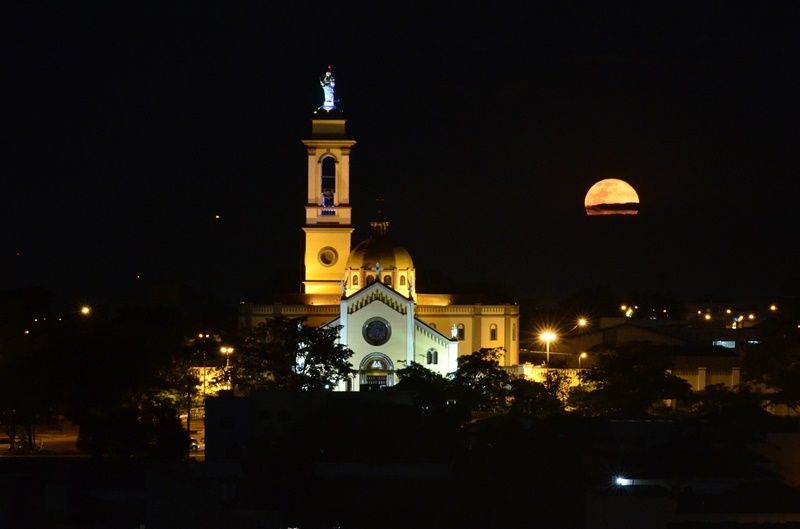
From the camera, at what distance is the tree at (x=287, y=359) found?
86875 millimetres

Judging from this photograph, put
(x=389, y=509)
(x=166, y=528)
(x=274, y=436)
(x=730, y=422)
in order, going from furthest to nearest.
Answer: (x=730, y=422), (x=274, y=436), (x=389, y=509), (x=166, y=528)

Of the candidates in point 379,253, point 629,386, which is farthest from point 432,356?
point 629,386

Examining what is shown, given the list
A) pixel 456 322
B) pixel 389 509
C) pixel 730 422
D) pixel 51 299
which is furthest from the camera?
pixel 51 299

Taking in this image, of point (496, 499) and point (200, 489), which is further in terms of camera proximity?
point (496, 499)

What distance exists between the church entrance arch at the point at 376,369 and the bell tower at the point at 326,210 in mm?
10772

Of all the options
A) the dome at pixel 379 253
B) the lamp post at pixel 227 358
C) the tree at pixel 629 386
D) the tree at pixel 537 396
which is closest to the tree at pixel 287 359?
the lamp post at pixel 227 358

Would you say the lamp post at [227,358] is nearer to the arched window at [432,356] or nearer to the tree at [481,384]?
the arched window at [432,356]

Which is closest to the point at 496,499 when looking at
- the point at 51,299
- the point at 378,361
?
the point at 378,361

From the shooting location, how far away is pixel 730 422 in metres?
74.5

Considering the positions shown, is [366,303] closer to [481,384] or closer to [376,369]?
[376,369]

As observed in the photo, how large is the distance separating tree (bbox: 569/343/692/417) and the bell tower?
2226cm

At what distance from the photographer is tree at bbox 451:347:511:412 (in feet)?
278

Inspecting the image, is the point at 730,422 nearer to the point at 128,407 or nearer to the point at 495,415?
the point at 495,415

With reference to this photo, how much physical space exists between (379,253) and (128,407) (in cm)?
2669
